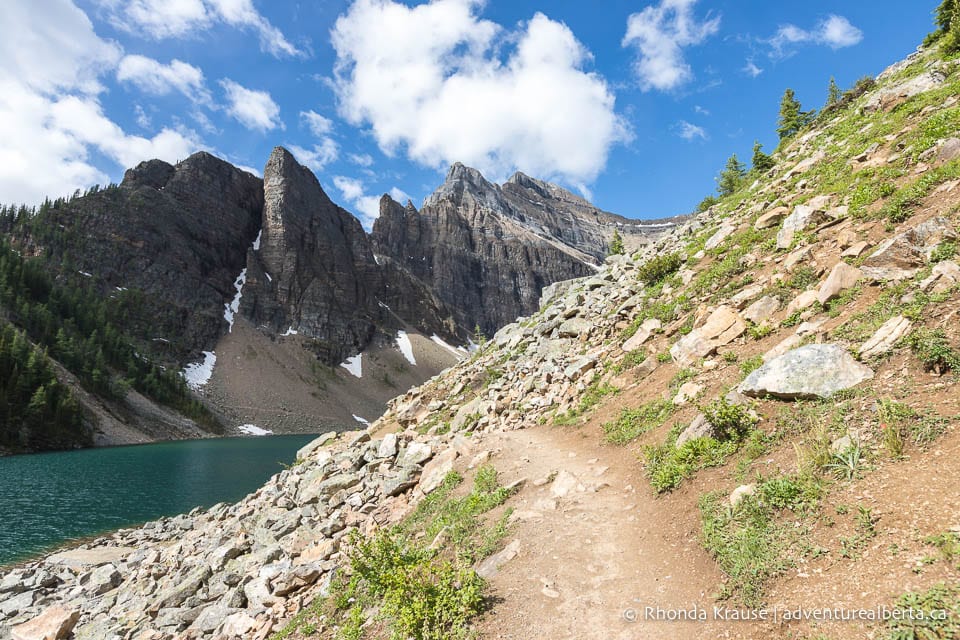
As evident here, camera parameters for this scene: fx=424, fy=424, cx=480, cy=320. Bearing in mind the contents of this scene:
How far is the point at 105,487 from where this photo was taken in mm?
43750

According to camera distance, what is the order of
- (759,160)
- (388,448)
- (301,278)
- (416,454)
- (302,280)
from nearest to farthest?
(416,454) < (388,448) < (759,160) < (301,278) < (302,280)

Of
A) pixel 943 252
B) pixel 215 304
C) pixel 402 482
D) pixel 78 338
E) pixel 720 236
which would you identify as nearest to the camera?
pixel 943 252

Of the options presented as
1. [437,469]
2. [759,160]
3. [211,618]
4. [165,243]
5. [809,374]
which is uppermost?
[165,243]

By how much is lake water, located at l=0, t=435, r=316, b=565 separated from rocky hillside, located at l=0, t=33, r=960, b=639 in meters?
10.9

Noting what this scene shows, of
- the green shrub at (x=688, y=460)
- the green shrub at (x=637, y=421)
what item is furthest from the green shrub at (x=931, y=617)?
the green shrub at (x=637, y=421)

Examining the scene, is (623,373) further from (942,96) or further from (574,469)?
(942,96)

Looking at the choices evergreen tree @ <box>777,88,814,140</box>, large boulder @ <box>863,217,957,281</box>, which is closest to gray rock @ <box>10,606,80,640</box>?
large boulder @ <box>863,217,957,281</box>

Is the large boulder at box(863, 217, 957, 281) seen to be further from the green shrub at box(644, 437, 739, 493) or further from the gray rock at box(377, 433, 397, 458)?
the gray rock at box(377, 433, 397, 458)

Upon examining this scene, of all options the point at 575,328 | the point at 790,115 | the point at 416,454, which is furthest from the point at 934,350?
the point at 790,115

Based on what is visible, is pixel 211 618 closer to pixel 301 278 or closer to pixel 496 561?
pixel 496 561

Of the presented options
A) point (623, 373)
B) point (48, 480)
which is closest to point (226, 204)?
point (48, 480)

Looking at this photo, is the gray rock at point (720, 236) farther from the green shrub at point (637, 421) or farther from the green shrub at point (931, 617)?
the green shrub at point (931, 617)

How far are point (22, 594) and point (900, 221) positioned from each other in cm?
3603

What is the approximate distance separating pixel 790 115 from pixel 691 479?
176ft
